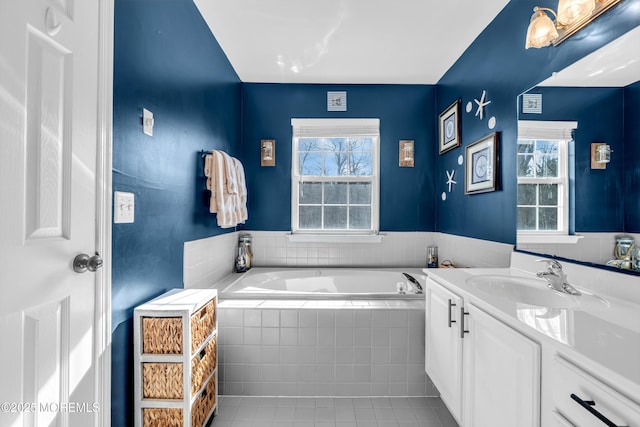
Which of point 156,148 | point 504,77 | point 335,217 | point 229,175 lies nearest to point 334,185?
point 335,217

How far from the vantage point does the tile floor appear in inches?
64.9

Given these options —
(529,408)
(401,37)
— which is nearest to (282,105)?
(401,37)

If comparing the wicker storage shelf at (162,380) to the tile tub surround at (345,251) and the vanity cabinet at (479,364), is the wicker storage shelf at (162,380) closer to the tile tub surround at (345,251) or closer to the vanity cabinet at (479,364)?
the vanity cabinet at (479,364)

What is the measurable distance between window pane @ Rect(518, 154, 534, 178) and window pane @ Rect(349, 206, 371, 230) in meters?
1.51

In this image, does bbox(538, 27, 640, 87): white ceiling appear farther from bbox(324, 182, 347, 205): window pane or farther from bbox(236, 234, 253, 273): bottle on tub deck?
bbox(236, 234, 253, 273): bottle on tub deck

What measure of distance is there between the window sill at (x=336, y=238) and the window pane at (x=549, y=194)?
155cm

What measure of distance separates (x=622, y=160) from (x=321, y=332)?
64.7 inches

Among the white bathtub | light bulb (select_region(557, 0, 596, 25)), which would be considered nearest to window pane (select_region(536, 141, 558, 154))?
light bulb (select_region(557, 0, 596, 25))

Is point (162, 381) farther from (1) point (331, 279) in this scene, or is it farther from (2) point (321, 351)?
(1) point (331, 279)

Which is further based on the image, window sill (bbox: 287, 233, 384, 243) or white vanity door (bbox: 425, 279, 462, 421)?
window sill (bbox: 287, 233, 384, 243)

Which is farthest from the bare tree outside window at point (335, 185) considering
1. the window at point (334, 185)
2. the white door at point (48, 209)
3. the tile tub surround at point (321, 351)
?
the white door at point (48, 209)

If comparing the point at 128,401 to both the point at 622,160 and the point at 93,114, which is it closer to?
the point at 93,114

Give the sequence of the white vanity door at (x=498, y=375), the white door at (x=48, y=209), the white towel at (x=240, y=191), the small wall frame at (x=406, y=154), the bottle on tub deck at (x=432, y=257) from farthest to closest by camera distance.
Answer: the small wall frame at (x=406, y=154) < the bottle on tub deck at (x=432, y=257) < the white towel at (x=240, y=191) < the white vanity door at (x=498, y=375) < the white door at (x=48, y=209)

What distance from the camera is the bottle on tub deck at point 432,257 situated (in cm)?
285
